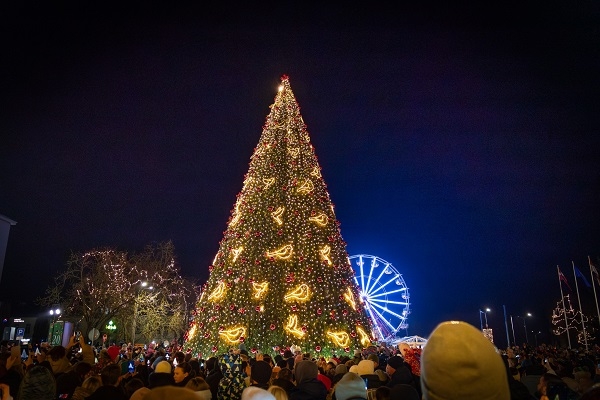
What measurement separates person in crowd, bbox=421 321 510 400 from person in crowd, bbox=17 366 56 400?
585cm

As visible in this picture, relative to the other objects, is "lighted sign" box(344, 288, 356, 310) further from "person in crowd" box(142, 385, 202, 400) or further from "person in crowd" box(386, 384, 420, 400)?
"person in crowd" box(142, 385, 202, 400)

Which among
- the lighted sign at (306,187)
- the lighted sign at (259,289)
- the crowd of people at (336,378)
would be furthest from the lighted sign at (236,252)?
the crowd of people at (336,378)

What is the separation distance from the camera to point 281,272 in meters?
19.3

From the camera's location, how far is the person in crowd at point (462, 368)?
78.5 inches

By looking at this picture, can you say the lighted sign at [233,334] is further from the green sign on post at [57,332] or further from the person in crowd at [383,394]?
the green sign on post at [57,332]

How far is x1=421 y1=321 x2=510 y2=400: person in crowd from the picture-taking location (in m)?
2.00

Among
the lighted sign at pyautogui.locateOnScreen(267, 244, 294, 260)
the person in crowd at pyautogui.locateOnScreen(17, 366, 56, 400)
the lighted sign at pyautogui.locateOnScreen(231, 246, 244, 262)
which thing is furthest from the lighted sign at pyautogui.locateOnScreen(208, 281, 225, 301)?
the person in crowd at pyautogui.locateOnScreen(17, 366, 56, 400)

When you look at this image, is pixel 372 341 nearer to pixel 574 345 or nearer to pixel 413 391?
pixel 413 391

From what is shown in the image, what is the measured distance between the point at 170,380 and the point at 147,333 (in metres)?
38.2

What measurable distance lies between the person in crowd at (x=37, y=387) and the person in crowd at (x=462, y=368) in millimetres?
5846

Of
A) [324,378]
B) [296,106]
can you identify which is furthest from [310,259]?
[324,378]

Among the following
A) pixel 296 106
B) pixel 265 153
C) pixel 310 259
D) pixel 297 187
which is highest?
pixel 296 106

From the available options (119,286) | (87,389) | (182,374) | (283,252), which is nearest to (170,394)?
(87,389)

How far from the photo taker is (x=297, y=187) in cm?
2069
